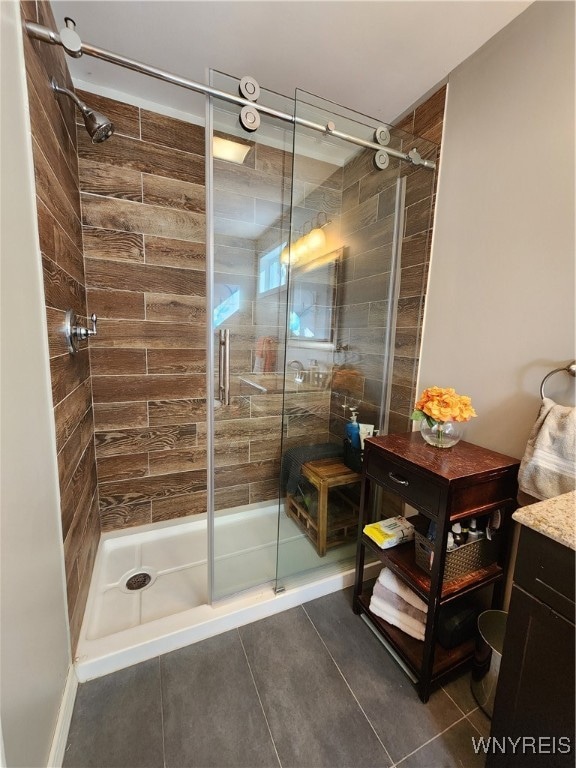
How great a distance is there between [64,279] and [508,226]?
5.95 feet

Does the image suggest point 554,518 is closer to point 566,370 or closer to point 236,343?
point 566,370

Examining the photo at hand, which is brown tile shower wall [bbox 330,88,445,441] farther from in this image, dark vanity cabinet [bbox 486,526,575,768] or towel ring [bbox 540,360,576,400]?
dark vanity cabinet [bbox 486,526,575,768]

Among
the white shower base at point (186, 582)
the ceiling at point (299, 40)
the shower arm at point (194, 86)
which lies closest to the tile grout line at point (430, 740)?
the white shower base at point (186, 582)

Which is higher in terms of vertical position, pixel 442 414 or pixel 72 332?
pixel 72 332

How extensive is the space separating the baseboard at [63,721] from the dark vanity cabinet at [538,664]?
4.16ft

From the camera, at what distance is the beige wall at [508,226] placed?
105 centimetres

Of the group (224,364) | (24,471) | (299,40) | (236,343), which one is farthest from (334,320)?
(24,471)

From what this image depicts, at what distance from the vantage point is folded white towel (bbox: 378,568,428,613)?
1243mm

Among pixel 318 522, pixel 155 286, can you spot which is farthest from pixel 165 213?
pixel 318 522

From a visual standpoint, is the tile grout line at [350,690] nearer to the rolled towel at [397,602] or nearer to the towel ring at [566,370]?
the rolled towel at [397,602]

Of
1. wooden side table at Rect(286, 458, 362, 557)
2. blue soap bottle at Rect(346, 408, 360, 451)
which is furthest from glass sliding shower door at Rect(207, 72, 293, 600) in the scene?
blue soap bottle at Rect(346, 408, 360, 451)

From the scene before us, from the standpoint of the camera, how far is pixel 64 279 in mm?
1275

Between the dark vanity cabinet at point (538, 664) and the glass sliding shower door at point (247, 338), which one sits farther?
the glass sliding shower door at point (247, 338)

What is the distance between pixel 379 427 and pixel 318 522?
0.66 meters
